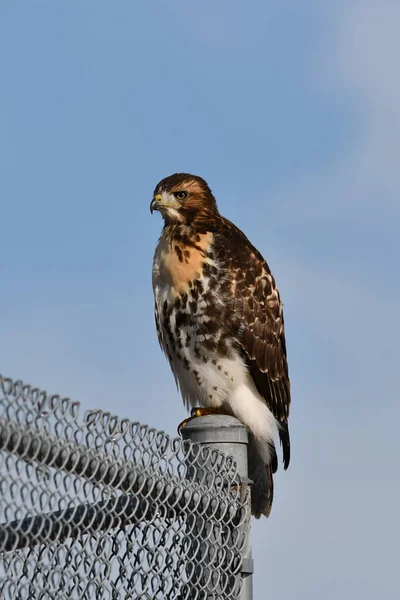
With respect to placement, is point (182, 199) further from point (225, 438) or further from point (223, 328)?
point (225, 438)

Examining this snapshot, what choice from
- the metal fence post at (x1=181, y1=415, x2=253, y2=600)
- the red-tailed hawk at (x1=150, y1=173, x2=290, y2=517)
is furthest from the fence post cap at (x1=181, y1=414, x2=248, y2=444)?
the red-tailed hawk at (x1=150, y1=173, x2=290, y2=517)

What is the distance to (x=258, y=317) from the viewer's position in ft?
19.4

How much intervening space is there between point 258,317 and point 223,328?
291 mm

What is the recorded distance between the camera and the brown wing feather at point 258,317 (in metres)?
5.81

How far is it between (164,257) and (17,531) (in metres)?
3.37

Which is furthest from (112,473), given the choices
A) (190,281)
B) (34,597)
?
(190,281)

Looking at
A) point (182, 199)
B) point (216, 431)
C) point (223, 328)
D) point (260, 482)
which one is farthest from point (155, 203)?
point (216, 431)

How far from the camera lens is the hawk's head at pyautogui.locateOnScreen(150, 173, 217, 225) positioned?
20.1 feet

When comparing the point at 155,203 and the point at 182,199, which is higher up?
the point at 182,199

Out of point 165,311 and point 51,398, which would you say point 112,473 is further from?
point 165,311

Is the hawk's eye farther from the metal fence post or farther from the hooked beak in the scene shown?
the metal fence post

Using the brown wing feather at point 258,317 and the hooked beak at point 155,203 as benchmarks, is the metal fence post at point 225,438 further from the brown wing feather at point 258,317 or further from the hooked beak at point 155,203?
the hooked beak at point 155,203

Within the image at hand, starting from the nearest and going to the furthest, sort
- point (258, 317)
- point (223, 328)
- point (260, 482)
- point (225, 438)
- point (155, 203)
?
point (225, 438) < point (260, 482) < point (223, 328) < point (258, 317) < point (155, 203)

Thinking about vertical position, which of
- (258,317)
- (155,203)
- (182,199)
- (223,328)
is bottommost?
(223,328)
